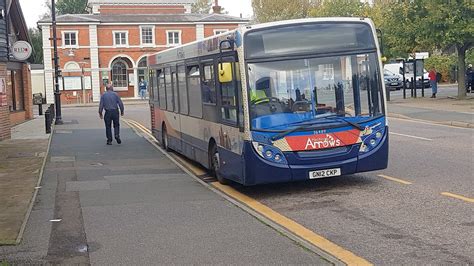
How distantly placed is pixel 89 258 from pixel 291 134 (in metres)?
4.00

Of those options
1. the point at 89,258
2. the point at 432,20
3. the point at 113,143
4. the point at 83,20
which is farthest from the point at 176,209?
the point at 83,20

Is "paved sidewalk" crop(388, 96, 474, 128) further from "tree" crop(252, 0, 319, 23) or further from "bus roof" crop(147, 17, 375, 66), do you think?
"tree" crop(252, 0, 319, 23)

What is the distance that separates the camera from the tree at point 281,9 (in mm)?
72938

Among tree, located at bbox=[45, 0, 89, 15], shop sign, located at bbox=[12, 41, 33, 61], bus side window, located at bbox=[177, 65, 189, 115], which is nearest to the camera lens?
bus side window, located at bbox=[177, 65, 189, 115]

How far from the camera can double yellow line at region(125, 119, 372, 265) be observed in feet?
21.2

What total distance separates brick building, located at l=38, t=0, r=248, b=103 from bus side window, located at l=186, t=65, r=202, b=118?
159ft

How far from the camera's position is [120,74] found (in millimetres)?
64125

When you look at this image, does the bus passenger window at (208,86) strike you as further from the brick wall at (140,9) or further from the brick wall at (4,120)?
the brick wall at (140,9)

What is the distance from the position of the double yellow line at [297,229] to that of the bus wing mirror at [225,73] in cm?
186

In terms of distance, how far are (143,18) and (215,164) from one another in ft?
179

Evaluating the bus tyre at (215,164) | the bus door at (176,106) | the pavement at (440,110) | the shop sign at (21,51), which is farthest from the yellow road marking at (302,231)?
the pavement at (440,110)

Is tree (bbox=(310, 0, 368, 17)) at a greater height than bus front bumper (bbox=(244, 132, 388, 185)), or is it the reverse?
tree (bbox=(310, 0, 368, 17))

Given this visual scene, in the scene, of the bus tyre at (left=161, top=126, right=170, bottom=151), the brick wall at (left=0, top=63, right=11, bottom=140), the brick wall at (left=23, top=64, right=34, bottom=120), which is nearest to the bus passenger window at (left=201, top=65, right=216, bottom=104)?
the bus tyre at (left=161, top=126, right=170, bottom=151)

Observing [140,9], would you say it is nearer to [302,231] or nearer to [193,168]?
[193,168]
